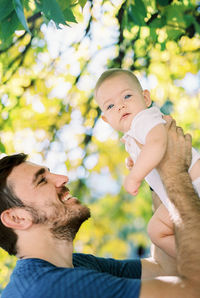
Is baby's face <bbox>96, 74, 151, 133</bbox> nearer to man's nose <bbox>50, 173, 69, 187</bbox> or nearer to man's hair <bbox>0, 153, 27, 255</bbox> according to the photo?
man's nose <bbox>50, 173, 69, 187</bbox>

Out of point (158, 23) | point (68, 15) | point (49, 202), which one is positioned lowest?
point (49, 202)

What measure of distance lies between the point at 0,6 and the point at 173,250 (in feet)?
5.58

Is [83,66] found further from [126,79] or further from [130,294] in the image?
[130,294]

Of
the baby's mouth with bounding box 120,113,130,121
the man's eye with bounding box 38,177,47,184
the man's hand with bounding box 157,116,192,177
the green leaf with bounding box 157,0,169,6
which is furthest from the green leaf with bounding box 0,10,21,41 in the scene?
the green leaf with bounding box 157,0,169,6

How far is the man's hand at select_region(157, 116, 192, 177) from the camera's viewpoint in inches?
86.8

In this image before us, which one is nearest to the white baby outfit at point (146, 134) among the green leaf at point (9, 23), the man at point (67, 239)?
the man at point (67, 239)

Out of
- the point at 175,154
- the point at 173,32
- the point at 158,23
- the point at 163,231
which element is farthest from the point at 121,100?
the point at 173,32

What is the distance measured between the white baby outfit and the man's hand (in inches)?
2.9

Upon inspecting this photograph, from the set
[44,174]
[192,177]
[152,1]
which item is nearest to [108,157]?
[152,1]

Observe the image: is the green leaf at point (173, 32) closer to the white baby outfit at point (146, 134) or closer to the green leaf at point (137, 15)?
the green leaf at point (137, 15)

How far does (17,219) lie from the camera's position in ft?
8.26

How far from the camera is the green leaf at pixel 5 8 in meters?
2.14

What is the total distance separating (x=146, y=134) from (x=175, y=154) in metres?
0.20

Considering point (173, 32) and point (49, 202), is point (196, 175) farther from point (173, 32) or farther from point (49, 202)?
point (173, 32)
